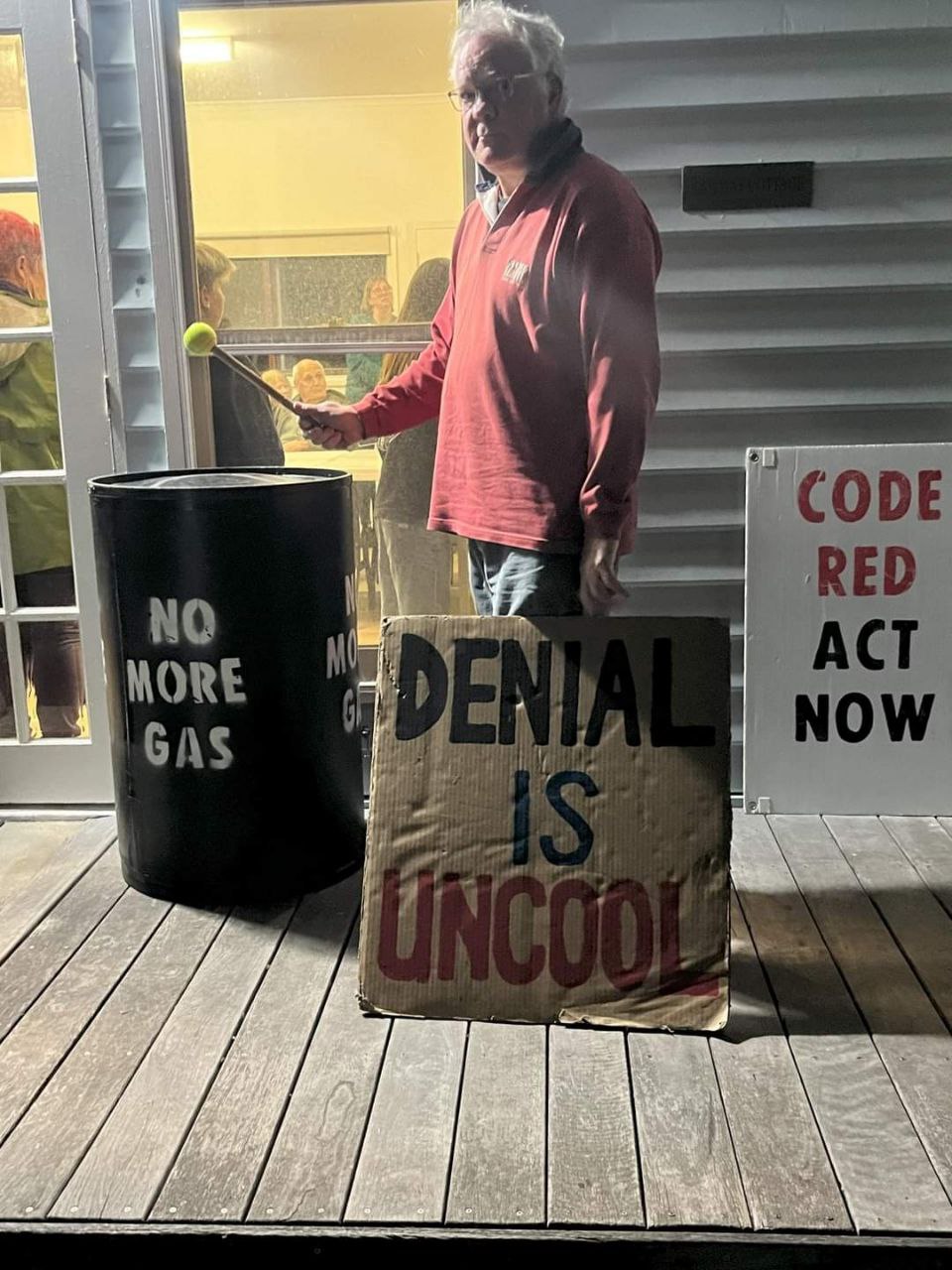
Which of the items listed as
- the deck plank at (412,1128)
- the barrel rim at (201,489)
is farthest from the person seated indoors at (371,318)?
the deck plank at (412,1128)

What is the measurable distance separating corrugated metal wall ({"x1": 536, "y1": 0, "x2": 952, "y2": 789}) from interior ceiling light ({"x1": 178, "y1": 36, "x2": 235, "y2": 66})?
30.5 inches

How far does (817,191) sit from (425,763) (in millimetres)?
1686

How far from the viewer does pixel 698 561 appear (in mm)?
2824

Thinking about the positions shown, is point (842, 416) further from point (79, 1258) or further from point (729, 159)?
point (79, 1258)

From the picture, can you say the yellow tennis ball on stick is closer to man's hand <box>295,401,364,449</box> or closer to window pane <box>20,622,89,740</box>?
man's hand <box>295,401,364,449</box>

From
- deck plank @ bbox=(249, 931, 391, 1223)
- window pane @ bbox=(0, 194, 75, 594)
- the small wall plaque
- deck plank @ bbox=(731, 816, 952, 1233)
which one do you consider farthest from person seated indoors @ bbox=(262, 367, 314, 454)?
deck plank @ bbox=(731, 816, 952, 1233)

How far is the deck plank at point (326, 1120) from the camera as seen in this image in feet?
4.82

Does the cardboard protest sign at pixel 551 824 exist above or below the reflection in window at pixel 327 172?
below

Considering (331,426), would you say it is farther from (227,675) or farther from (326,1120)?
(326,1120)

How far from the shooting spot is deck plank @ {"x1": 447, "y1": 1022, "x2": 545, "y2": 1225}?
145cm

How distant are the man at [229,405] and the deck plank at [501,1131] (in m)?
1.64

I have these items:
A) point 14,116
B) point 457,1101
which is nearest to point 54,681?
point 14,116

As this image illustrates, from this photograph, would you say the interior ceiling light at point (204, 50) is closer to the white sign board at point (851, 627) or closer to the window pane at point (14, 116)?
the window pane at point (14, 116)

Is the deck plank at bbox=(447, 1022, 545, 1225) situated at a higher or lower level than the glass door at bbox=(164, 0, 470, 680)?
lower
